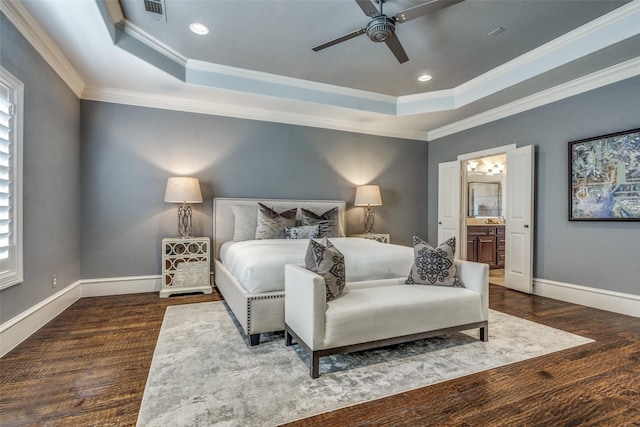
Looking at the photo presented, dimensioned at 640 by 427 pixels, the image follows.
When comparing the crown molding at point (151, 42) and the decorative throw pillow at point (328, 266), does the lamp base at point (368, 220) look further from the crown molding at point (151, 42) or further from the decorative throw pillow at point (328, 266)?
the crown molding at point (151, 42)

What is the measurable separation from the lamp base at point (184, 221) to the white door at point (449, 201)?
171 inches

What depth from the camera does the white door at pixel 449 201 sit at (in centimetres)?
545

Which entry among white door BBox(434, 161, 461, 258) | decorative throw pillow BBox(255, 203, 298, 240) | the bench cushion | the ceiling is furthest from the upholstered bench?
white door BBox(434, 161, 461, 258)

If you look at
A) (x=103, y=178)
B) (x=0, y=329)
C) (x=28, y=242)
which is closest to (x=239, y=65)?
(x=103, y=178)

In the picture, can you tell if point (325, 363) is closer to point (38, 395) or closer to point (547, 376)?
point (547, 376)

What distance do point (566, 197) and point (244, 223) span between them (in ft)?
13.8

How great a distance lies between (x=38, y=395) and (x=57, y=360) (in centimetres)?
50

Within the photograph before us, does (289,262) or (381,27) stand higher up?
(381,27)

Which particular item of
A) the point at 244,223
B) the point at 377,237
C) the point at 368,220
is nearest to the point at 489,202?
the point at 368,220

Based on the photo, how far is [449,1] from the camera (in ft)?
7.41

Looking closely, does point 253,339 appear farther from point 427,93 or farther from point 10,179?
point 427,93

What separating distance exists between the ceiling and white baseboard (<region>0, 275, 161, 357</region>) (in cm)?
235

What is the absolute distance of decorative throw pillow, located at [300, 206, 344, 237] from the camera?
4.48 m

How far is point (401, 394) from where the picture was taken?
1.82m
